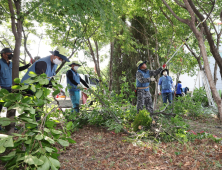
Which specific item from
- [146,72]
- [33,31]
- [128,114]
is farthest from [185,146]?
[33,31]

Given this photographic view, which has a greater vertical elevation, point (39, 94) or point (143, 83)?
point (143, 83)

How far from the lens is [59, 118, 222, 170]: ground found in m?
2.79

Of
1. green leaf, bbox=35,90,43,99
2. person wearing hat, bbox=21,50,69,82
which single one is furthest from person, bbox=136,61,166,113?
green leaf, bbox=35,90,43,99

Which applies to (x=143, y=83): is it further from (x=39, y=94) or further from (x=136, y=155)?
(x=39, y=94)

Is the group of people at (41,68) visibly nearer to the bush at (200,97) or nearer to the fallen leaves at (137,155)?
the fallen leaves at (137,155)

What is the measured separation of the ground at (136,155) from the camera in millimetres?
2785

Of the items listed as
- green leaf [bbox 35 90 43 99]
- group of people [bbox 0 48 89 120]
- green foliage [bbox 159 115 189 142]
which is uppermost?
group of people [bbox 0 48 89 120]

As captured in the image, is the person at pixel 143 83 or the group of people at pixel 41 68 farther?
the person at pixel 143 83

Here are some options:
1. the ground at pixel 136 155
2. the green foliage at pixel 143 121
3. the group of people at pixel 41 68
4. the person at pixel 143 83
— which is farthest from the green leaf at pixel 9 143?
the person at pixel 143 83

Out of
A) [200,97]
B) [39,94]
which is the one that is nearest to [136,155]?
[39,94]

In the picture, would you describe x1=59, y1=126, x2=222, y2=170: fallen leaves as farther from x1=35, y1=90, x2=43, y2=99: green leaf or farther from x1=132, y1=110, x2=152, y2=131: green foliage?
x1=35, y1=90, x2=43, y2=99: green leaf

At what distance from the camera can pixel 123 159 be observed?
3021 mm

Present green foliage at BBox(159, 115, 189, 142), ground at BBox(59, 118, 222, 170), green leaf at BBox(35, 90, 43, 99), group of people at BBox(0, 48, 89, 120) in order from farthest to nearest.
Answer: green foliage at BBox(159, 115, 189, 142)
group of people at BBox(0, 48, 89, 120)
ground at BBox(59, 118, 222, 170)
green leaf at BBox(35, 90, 43, 99)

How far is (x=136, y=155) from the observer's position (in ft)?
10.4
